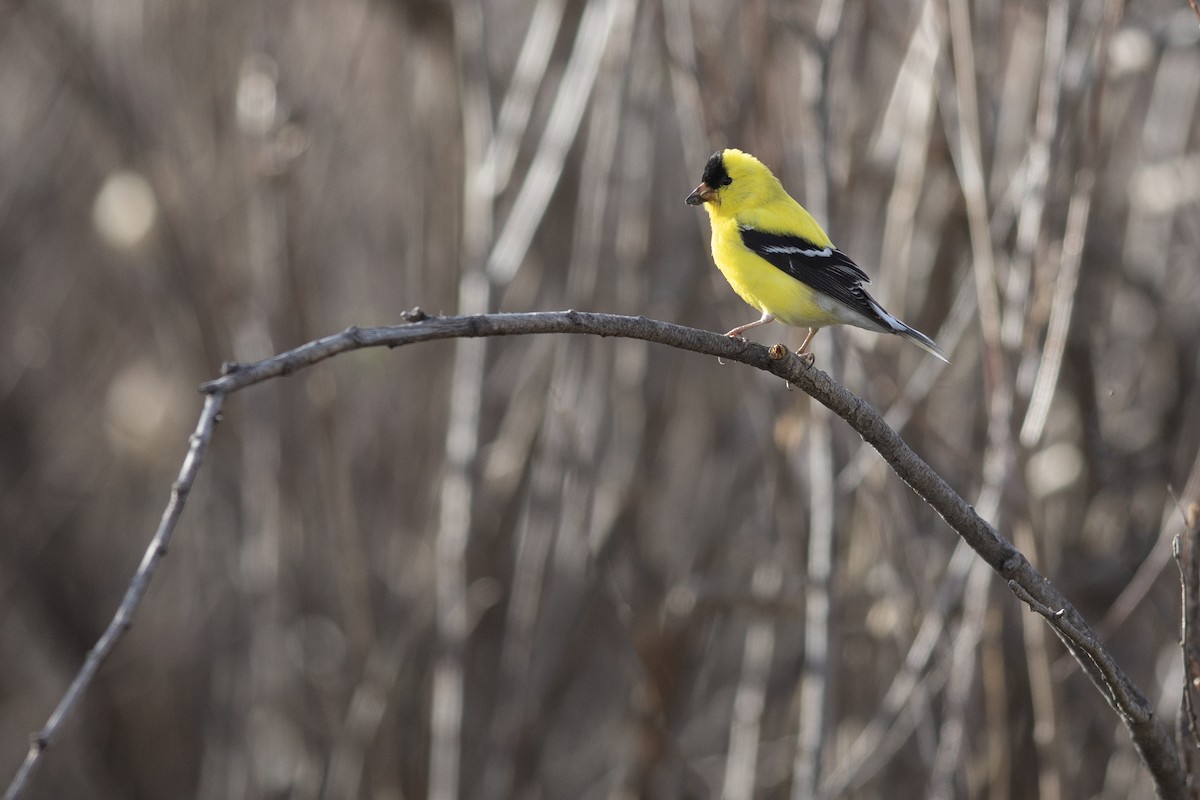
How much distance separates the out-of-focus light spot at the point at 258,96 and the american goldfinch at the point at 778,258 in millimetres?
1318

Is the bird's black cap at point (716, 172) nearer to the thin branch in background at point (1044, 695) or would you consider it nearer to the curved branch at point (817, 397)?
the thin branch in background at point (1044, 695)

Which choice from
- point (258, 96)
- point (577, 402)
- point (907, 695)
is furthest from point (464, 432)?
point (907, 695)

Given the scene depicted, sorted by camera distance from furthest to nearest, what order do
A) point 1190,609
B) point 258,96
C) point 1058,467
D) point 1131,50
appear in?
1. point 1058,467
2. point 1131,50
3. point 258,96
4. point 1190,609

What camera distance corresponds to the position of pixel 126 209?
401 cm

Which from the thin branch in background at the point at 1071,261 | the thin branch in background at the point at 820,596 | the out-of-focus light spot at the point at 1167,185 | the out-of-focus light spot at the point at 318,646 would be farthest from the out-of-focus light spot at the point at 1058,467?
the out-of-focus light spot at the point at 318,646

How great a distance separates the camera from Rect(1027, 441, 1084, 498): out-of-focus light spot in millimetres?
4074

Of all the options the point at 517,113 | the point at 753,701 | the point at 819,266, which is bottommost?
the point at 753,701

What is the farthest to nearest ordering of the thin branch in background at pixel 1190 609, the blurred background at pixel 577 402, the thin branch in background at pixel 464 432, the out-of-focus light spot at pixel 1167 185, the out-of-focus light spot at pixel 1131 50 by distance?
the out-of-focus light spot at pixel 1167 185 < the out-of-focus light spot at pixel 1131 50 < the thin branch in background at pixel 464 432 < the blurred background at pixel 577 402 < the thin branch in background at pixel 1190 609

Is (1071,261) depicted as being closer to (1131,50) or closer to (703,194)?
(703,194)

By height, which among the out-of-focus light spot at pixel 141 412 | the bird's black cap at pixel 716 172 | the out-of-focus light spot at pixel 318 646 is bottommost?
the out-of-focus light spot at pixel 318 646

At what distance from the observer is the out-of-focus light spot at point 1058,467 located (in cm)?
407

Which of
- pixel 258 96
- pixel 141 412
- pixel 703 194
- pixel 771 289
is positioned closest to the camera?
pixel 771 289

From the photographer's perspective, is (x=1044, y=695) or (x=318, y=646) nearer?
(x=1044, y=695)

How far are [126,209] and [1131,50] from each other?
3499 mm
